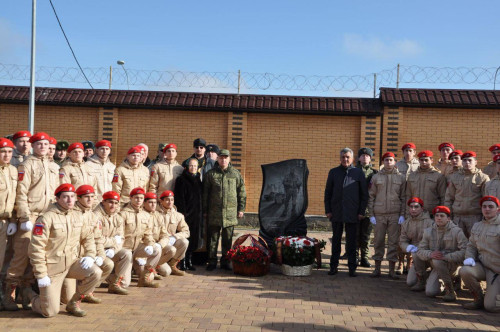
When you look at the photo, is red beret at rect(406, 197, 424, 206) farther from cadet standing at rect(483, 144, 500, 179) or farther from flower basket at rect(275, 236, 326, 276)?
flower basket at rect(275, 236, 326, 276)

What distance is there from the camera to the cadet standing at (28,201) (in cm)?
594

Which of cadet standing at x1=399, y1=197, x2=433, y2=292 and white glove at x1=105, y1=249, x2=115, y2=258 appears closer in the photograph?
white glove at x1=105, y1=249, x2=115, y2=258

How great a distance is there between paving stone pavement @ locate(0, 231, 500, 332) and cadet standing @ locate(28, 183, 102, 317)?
199 mm

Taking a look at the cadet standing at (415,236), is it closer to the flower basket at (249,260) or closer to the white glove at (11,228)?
the flower basket at (249,260)

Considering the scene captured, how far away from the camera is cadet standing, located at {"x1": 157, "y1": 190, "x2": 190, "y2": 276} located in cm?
761

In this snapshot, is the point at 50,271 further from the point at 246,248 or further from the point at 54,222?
the point at 246,248

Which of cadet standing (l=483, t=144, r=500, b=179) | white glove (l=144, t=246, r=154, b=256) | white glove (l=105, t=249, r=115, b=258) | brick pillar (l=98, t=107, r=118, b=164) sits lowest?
white glove (l=144, t=246, r=154, b=256)

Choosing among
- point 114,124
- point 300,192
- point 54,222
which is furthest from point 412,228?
point 114,124

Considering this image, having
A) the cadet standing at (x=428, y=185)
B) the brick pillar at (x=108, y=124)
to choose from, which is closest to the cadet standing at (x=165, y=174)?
the cadet standing at (x=428, y=185)

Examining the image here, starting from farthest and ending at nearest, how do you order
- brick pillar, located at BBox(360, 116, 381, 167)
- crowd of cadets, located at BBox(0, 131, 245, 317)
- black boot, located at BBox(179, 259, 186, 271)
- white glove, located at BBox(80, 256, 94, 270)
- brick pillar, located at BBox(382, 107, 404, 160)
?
brick pillar, located at BBox(360, 116, 381, 167) → brick pillar, located at BBox(382, 107, 404, 160) → black boot, located at BBox(179, 259, 186, 271) → white glove, located at BBox(80, 256, 94, 270) → crowd of cadets, located at BBox(0, 131, 245, 317)

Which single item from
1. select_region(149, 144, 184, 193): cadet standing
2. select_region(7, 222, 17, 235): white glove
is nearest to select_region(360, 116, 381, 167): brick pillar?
select_region(149, 144, 184, 193): cadet standing

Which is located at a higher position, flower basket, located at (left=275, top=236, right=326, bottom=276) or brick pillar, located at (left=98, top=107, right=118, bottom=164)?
brick pillar, located at (left=98, top=107, right=118, bottom=164)

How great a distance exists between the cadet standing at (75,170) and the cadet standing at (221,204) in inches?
81.6

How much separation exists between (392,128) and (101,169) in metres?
7.78
